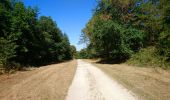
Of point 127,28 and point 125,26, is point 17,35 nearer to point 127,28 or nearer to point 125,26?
point 125,26

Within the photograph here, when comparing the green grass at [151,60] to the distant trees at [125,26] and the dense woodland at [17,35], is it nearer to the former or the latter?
the distant trees at [125,26]

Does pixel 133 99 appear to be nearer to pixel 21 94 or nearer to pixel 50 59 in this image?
pixel 21 94

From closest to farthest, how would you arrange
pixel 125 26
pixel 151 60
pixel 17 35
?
pixel 151 60 < pixel 17 35 < pixel 125 26

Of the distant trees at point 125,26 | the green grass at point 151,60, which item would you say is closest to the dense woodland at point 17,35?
the distant trees at point 125,26

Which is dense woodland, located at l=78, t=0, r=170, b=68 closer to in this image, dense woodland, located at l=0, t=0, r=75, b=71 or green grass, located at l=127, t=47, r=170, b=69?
green grass, located at l=127, t=47, r=170, b=69

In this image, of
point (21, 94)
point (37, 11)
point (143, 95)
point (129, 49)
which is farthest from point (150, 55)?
point (37, 11)

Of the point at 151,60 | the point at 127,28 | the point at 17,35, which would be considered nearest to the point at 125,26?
the point at 127,28

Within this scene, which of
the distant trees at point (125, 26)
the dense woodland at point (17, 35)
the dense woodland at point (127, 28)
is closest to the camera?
the dense woodland at point (17, 35)

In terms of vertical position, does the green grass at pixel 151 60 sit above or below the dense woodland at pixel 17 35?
below

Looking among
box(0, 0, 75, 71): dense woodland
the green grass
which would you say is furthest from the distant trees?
box(0, 0, 75, 71): dense woodland

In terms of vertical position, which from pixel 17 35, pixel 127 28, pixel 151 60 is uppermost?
pixel 127 28

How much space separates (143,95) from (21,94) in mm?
6081

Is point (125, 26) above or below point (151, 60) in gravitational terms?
above

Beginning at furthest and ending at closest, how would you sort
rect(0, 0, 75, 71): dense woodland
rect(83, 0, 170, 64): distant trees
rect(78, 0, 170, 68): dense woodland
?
rect(83, 0, 170, 64): distant trees
rect(78, 0, 170, 68): dense woodland
rect(0, 0, 75, 71): dense woodland
